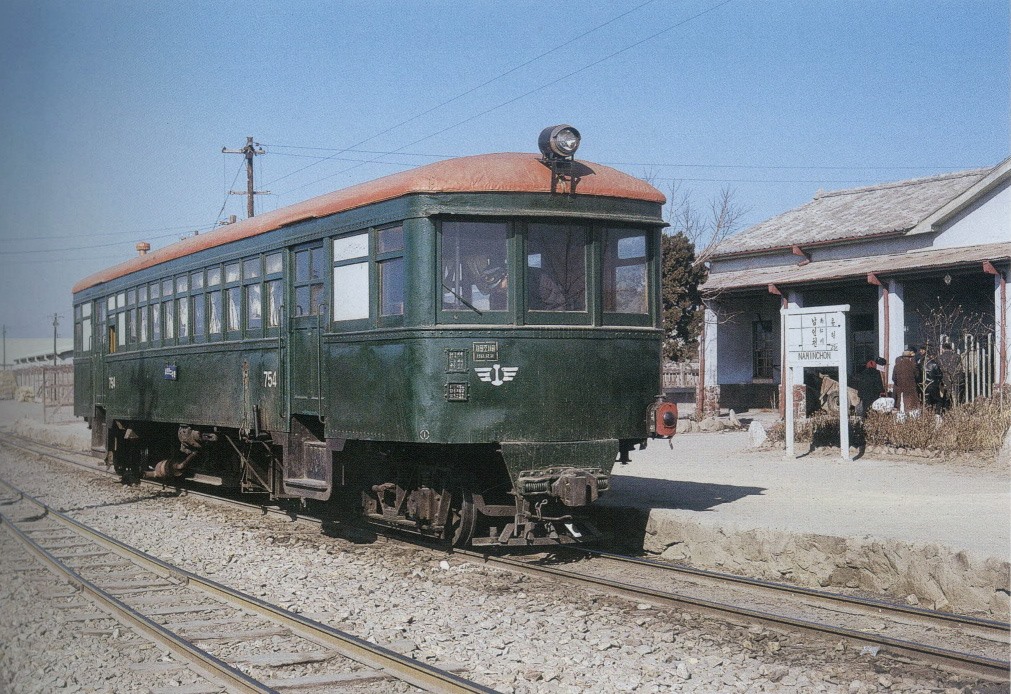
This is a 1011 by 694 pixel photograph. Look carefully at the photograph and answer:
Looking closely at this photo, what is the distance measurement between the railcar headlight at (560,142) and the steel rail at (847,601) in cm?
340

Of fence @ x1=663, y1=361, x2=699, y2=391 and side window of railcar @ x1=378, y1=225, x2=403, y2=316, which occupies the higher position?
side window of railcar @ x1=378, y1=225, x2=403, y2=316

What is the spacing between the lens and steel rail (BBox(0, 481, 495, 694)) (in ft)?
18.3

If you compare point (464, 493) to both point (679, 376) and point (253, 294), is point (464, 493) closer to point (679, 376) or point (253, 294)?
point (253, 294)

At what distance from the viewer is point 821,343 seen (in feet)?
51.9

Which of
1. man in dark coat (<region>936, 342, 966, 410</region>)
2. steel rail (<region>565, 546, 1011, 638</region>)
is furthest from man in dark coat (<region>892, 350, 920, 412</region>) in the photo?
steel rail (<region>565, 546, 1011, 638</region>)

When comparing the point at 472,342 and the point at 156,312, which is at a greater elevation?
the point at 156,312

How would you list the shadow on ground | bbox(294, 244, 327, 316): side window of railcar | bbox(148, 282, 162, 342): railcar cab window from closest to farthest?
1. bbox(294, 244, 327, 316): side window of railcar
2. the shadow on ground
3. bbox(148, 282, 162, 342): railcar cab window

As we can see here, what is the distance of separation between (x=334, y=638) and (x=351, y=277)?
381 cm

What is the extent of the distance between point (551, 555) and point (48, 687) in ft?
15.0

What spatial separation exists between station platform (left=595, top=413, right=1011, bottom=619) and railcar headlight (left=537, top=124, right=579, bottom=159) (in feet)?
9.13

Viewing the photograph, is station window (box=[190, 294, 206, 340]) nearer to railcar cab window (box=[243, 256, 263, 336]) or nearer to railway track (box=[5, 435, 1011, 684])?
railcar cab window (box=[243, 256, 263, 336])

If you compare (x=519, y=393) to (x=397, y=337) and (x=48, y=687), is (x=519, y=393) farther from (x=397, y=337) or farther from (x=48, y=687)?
(x=48, y=687)

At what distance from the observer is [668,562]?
371 inches

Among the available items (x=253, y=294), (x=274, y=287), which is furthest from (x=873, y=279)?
(x=274, y=287)
